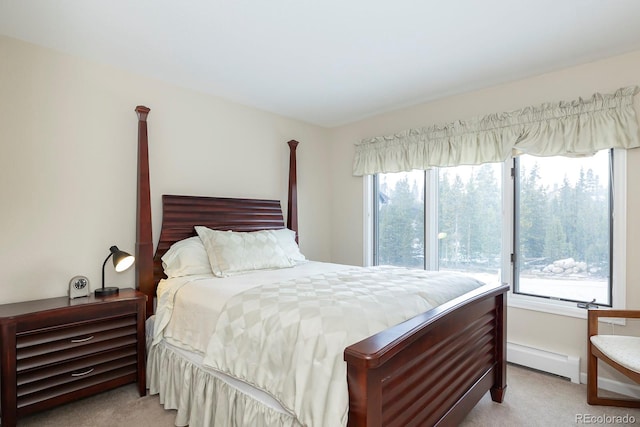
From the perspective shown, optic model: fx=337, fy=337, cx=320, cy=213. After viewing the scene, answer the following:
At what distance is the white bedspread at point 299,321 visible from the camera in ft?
4.31

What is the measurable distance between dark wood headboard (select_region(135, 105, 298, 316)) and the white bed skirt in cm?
53

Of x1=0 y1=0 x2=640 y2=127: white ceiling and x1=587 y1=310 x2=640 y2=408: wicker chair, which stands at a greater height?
x1=0 y1=0 x2=640 y2=127: white ceiling

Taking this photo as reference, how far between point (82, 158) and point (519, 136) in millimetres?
3522

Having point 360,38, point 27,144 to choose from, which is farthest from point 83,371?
point 360,38

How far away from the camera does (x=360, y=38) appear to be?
2.29m

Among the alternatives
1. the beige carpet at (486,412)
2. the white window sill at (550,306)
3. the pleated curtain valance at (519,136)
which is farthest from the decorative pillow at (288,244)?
the white window sill at (550,306)

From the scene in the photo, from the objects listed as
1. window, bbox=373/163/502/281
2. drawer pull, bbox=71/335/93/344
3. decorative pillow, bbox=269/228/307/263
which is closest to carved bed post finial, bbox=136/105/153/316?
drawer pull, bbox=71/335/93/344

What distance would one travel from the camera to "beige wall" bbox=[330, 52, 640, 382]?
247 cm

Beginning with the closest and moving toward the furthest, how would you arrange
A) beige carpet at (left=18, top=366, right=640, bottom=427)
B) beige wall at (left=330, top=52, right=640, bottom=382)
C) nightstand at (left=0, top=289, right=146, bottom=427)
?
nightstand at (left=0, top=289, right=146, bottom=427) → beige carpet at (left=18, top=366, right=640, bottom=427) → beige wall at (left=330, top=52, right=640, bottom=382)

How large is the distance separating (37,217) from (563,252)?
4.02 metres

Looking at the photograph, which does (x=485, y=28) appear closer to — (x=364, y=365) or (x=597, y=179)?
(x=597, y=179)

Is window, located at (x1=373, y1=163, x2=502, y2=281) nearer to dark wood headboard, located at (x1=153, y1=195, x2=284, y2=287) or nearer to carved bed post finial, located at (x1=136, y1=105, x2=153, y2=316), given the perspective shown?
dark wood headboard, located at (x1=153, y1=195, x2=284, y2=287)

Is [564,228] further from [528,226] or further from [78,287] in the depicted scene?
[78,287]

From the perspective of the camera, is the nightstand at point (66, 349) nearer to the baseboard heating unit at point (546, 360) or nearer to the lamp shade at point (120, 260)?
the lamp shade at point (120, 260)
